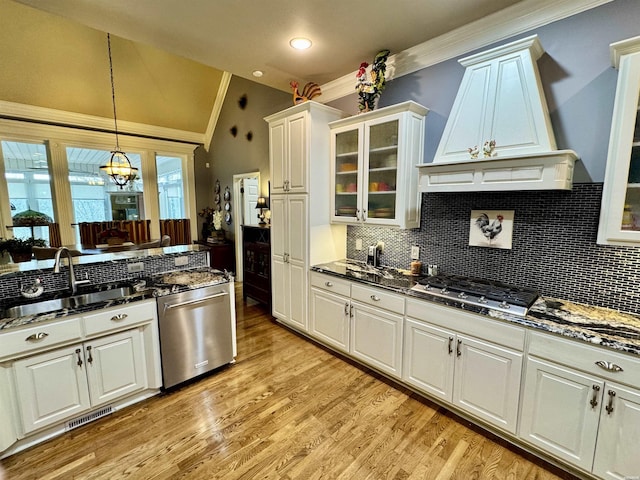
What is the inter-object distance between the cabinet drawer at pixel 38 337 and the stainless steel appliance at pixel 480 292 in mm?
2447

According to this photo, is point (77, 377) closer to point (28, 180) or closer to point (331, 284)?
point (331, 284)

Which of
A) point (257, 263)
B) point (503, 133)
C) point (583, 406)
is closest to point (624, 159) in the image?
point (503, 133)

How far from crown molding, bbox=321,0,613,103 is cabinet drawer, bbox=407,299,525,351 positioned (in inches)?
83.3

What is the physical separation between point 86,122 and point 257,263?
418cm

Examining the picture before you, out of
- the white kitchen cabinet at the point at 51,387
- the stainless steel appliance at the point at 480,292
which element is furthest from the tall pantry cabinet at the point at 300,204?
the white kitchen cabinet at the point at 51,387

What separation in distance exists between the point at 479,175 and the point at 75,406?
129 inches

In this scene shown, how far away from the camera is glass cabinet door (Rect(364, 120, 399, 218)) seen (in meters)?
2.68

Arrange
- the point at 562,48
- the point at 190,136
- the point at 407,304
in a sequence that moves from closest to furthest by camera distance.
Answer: the point at 562,48 < the point at 407,304 < the point at 190,136

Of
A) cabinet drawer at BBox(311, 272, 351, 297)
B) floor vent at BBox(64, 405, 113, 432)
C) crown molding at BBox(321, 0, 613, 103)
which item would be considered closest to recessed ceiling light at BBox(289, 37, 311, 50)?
crown molding at BBox(321, 0, 613, 103)

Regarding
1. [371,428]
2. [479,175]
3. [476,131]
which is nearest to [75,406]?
[371,428]

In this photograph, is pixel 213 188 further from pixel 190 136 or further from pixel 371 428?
pixel 371 428

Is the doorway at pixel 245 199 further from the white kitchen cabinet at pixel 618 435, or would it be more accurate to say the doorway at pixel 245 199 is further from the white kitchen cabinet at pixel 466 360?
the white kitchen cabinet at pixel 618 435

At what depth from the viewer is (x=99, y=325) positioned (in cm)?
206

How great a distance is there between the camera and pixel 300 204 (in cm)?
322
